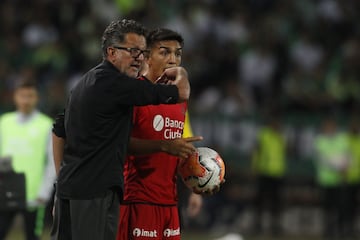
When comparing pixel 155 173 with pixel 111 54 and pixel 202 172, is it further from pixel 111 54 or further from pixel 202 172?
pixel 111 54

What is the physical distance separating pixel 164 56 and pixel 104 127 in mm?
1217

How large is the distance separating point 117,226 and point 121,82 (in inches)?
41.6

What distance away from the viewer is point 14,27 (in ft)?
63.4

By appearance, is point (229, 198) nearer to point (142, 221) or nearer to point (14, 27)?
point (14, 27)

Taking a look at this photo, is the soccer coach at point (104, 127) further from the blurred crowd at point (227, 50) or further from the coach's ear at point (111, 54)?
the blurred crowd at point (227, 50)

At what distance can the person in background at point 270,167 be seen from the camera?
55.7 ft

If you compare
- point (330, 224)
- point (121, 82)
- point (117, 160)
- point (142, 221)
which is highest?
point (121, 82)

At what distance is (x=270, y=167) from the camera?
16984 mm

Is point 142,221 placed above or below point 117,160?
below

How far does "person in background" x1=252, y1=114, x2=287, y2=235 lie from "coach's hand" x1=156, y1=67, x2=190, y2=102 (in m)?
9.86

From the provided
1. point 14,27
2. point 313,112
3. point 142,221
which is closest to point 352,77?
point 313,112

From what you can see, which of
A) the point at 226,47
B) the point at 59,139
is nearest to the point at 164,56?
the point at 59,139

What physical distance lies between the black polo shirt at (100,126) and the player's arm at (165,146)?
1.05ft

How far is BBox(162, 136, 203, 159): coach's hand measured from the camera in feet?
23.1
